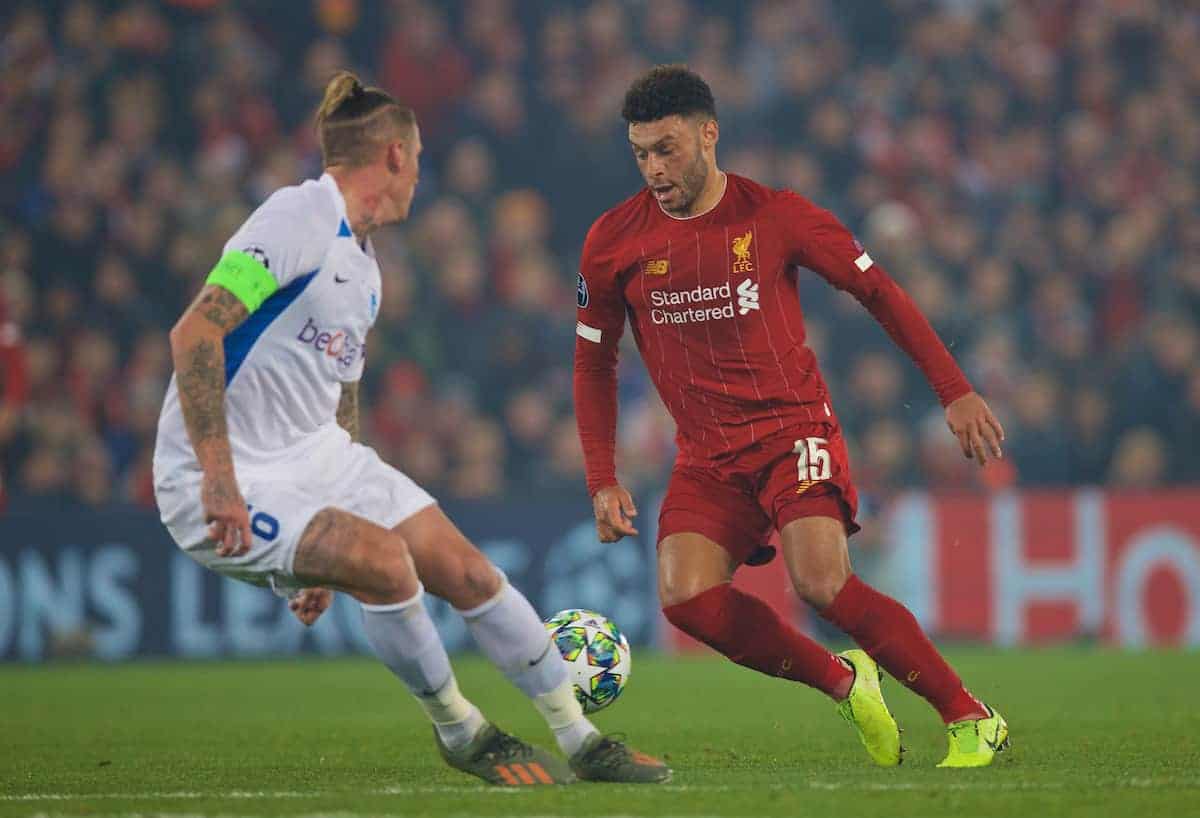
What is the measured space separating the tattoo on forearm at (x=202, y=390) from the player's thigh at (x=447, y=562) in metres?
0.67

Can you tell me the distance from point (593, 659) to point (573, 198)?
9332 mm

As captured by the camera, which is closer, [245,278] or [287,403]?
[245,278]

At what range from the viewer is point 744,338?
6465 millimetres

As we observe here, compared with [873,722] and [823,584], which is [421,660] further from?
[873,722]

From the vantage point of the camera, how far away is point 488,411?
14.2m

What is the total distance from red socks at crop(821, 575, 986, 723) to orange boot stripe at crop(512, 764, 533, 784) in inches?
49.7

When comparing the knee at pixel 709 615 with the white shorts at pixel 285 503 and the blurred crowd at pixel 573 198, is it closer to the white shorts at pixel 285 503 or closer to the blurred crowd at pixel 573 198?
the white shorts at pixel 285 503

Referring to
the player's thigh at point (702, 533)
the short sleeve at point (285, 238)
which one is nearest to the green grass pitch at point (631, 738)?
the player's thigh at point (702, 533)

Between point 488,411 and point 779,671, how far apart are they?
7.98 m

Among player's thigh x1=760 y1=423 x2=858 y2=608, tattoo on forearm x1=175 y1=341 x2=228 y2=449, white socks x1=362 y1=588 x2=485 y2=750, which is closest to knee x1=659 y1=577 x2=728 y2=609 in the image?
player's thigh x1=760 y1=423 x2=858 y2=608

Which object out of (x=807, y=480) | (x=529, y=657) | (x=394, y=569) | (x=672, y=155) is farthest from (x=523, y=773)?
(x=672, y=155)

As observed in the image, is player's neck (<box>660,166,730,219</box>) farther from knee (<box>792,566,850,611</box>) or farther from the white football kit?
the white football kit

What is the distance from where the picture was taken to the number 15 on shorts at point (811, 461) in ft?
20.8

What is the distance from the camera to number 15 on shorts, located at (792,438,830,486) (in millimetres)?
6332
